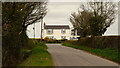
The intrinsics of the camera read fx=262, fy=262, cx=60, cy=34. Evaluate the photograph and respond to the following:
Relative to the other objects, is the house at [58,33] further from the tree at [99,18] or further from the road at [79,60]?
the road at [79,60]

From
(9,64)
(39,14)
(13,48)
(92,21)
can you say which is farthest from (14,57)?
(92,21)

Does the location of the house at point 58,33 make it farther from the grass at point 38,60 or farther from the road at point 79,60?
the grass at point 38,60

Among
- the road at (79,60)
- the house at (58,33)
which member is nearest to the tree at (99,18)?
the road at (79,60)

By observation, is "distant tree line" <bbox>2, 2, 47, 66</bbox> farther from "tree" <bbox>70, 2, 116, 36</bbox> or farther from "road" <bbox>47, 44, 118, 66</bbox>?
"tree" <bbox>70, 2, 116, 36</bbox>

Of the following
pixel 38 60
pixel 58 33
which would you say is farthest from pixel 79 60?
pixel 58 33

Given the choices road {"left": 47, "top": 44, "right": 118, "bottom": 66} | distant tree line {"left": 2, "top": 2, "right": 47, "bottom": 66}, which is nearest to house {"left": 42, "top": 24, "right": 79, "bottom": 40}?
road {"left": 47, "top": 44, "right": 118, "bottom": 66}

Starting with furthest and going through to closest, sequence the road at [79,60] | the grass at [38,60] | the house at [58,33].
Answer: the house at [58,33] < the road at [79,60] < the grass at [38,60]

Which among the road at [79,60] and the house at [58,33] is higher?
the house at [58,33]

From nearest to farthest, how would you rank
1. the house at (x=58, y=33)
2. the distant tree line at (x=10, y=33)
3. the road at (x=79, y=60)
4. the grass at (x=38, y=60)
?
the grass at (x=38, y=60), the road at (x=79, y=60), the distant tree line at (x=10, y=33), the house at (x=58, y=33)

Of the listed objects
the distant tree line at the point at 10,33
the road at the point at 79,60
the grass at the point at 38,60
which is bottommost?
the road at the point at 79,60

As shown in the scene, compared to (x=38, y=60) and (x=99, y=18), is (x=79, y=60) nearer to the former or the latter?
(x=38, y=60)

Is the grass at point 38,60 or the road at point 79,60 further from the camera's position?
the road at point 79,60

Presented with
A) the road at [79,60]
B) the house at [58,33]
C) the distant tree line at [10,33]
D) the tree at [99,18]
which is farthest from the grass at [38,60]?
the house at [58,33]

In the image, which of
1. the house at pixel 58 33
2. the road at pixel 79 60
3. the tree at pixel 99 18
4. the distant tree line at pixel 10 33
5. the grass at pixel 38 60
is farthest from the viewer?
the house at pixel 58 33
